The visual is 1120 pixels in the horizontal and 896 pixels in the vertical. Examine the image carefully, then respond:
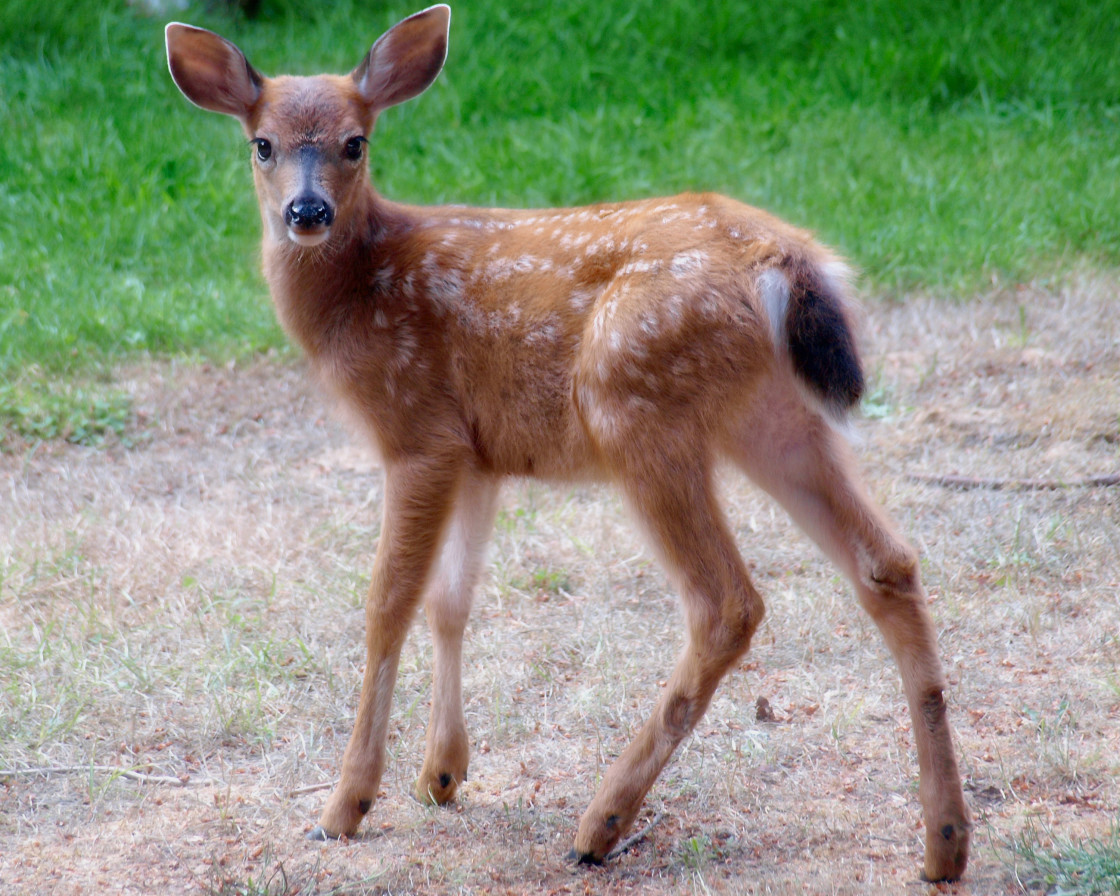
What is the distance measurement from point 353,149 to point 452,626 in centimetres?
152

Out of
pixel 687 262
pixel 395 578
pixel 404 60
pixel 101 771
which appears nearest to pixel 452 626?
pixel 395 578

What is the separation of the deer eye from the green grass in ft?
10.9

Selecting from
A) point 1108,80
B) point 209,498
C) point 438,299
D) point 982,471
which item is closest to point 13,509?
point 209,498

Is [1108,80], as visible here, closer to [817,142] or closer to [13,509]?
[817,142]

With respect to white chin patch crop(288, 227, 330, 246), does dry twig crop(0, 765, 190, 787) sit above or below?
below

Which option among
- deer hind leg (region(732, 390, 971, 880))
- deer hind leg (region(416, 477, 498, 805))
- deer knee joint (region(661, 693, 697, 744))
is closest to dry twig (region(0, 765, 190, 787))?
deer hind leg (region(416, 477, 498, 805))

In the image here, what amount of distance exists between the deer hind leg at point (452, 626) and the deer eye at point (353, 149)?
1084 millimetres

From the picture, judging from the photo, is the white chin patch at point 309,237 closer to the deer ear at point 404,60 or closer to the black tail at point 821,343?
the deer ear at point 404,60

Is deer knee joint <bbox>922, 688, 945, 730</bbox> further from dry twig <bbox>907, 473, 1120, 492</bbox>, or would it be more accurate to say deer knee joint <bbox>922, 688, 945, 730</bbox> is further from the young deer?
dry twig <bbox>907, 473, 1120, 492</bbox>

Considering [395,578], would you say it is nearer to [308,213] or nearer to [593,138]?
[308,213]

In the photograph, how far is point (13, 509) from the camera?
5816 mm

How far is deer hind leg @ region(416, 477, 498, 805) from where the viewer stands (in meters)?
3.94

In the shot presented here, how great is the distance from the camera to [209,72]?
4.20 m

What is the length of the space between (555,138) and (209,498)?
4.50m
